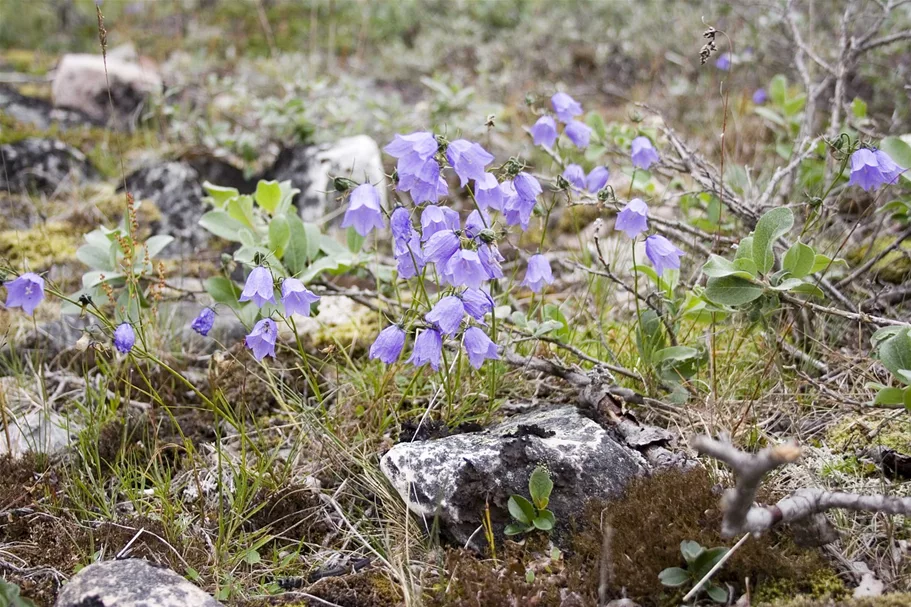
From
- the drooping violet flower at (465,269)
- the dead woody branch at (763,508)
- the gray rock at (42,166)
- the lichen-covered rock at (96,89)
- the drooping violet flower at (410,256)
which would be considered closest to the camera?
the dead woody branch at (763,508)

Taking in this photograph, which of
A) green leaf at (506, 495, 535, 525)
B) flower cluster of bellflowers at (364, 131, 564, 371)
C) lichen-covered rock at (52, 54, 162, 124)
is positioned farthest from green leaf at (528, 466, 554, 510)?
lichen-covered rock at (52, 54, 162, 124)

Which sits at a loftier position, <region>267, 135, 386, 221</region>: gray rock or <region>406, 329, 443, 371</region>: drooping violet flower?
<region>406, 329, 443, 371</region>: drooping violet flower

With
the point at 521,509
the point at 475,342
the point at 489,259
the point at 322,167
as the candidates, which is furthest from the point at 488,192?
the point at 322,167

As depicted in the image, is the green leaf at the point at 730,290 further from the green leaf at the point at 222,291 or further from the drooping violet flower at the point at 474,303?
the green leaf at the point at 222,291

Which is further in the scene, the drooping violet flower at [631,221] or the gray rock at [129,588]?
the drooping violet flower at [631,221]

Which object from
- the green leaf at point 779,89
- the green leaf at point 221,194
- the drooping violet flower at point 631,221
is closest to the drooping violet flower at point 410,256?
the drooping violet flower at point 631,221

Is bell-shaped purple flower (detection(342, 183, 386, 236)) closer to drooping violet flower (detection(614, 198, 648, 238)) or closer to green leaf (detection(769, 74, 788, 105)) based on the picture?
drooping violet flower (detection(614, 198, 648, 238))

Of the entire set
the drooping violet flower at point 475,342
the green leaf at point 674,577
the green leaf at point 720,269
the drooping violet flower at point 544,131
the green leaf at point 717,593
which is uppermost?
the drooping violet flower at point 544,131
